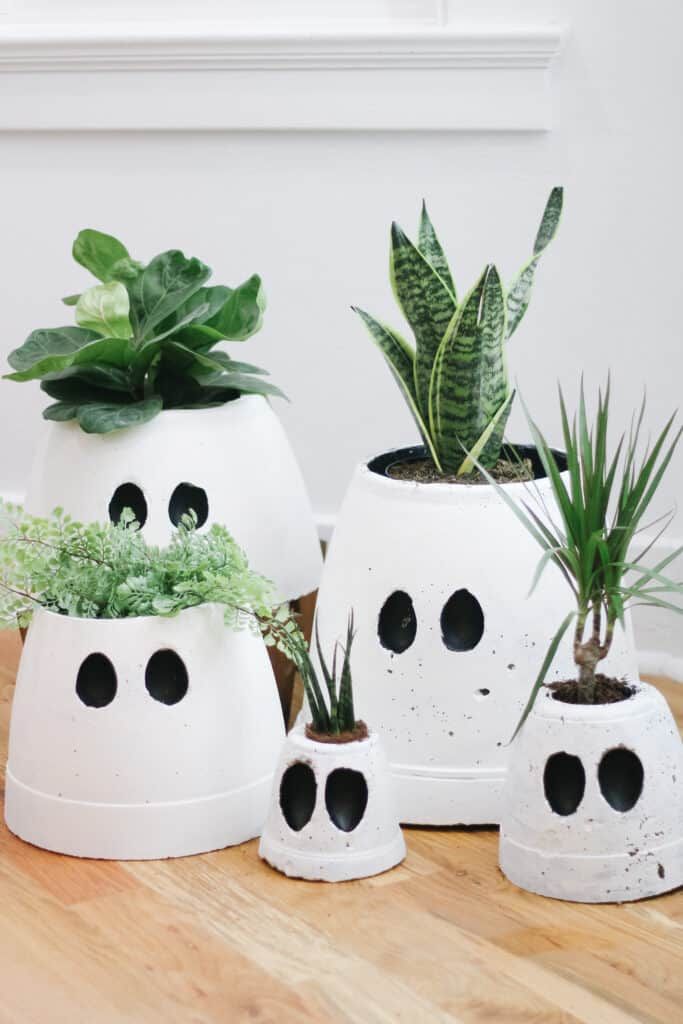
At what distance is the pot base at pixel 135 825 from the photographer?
1.37 meters

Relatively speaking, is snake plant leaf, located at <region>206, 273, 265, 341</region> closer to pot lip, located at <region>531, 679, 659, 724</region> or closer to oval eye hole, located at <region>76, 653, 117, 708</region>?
oval eye hole, located at <region>76, 653, 117, 708</region>

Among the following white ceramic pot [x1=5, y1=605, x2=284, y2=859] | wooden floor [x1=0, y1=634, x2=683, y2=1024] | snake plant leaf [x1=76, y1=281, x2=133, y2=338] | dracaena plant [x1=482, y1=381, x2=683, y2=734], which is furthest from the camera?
snake plant leaf [x1=76, y1=281, x2=133, y2=338]

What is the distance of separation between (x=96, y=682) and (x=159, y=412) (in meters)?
0.36

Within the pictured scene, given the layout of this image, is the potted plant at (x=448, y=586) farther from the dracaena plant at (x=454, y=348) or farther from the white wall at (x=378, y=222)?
the white wall at (x=378, y=222)

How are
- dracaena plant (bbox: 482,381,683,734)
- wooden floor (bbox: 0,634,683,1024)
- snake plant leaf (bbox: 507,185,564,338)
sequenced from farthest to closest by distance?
snake plant leaf (bbox: 507,185,564,338), dracaena plant (bbox: 482,381,683,734), wooden floor (bbox: 0,634,683,1024)

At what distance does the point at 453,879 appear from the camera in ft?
4.43

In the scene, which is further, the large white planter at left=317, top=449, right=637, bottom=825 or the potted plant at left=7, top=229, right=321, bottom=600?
the potted plant at left=7, top=229, right=321, bottom=600

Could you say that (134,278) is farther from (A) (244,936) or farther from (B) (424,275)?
(A) (244,936)

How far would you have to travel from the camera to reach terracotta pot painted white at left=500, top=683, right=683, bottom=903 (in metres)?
1.26

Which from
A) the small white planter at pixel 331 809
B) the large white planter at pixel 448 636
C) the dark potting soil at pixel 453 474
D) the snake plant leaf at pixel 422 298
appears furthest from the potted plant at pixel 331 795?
the snake plant leaf at pixel 422 298

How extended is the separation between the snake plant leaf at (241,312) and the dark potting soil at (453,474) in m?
0.25

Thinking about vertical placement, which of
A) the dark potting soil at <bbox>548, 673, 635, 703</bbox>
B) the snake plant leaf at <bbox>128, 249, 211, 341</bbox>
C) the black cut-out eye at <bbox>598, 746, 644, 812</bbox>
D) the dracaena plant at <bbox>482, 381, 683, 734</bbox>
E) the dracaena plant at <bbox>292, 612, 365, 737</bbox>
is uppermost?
the snake plant leaf at <bbox>128, 249, 211, 341</bbox>

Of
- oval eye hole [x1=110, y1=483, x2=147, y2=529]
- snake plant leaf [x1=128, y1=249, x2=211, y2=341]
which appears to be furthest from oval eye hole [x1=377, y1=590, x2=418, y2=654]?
snake plant leaf [x1=128, y1=249, x2=211, y2=341]

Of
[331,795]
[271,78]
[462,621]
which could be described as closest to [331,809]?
[331,795]
